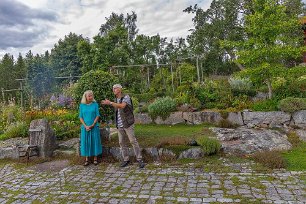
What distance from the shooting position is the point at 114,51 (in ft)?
59.9

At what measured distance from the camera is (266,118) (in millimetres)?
9328

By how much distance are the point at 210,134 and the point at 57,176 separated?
4.33 m

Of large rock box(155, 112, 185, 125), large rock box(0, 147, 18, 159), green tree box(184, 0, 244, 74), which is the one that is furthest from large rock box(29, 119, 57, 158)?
green tree box(184, 0, 244, 74)

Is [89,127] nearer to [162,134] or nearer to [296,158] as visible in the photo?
[162,134]

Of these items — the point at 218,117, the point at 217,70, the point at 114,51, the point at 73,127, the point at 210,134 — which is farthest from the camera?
the point at 217,70

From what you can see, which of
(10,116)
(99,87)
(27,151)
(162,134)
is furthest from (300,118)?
(10,116)

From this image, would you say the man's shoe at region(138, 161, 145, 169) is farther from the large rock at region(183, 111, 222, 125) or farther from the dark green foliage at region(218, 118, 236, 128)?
the large rock at region(183, 111, 222, 125)

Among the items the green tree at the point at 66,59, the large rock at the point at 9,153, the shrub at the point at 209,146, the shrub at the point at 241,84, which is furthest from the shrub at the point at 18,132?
the green tree at the point at 66,59

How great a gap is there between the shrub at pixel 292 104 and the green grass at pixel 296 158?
1.84m

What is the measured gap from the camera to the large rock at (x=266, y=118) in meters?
9.18

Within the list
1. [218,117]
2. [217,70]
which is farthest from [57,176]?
[217,70]

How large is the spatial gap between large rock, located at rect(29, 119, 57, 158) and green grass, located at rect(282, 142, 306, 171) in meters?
5.70

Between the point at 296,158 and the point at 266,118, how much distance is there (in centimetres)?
325

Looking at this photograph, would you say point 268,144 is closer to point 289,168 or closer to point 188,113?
point 289,168
